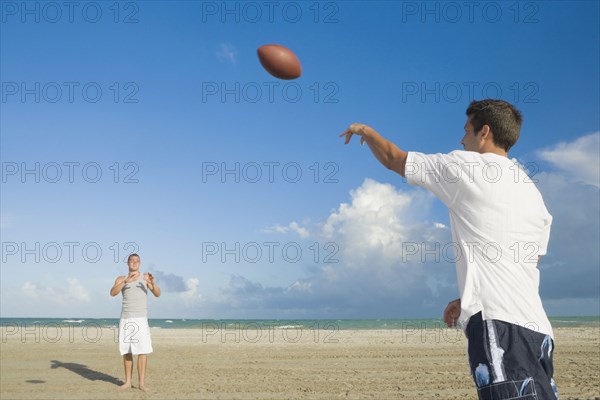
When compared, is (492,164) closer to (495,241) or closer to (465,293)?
(495,241)

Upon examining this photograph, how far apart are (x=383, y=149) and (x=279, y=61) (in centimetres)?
328

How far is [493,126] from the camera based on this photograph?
272 centimetres

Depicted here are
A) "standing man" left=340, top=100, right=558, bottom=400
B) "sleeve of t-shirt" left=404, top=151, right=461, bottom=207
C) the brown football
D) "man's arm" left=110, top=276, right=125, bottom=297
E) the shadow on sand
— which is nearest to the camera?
"standing man" left=340, top=100, right=558, bottom=400

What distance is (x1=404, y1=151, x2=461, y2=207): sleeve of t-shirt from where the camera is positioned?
2.57 meters

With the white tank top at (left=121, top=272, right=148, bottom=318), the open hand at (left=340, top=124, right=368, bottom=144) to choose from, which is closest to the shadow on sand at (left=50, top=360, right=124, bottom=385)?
the white tank top at (left=121, top=272, right=148, bottom=318)

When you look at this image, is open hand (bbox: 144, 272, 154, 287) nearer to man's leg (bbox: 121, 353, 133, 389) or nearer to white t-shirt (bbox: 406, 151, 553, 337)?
man's leg (bbox: 121, 353, 133, 389)

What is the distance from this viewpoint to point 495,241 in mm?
2549

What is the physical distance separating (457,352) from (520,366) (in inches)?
508

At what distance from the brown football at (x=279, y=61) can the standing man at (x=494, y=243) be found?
3090 mm

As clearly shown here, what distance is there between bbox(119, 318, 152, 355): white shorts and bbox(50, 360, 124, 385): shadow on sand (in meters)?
1.30

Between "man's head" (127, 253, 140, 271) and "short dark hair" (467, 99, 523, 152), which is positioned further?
"man's head" (127, 253, 140, 271)

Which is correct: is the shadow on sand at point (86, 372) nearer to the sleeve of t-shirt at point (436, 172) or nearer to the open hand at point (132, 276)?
the open hand at point (132, 276)

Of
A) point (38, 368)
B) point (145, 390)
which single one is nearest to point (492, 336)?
point (145, 390)

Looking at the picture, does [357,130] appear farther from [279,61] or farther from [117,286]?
[117,286]
